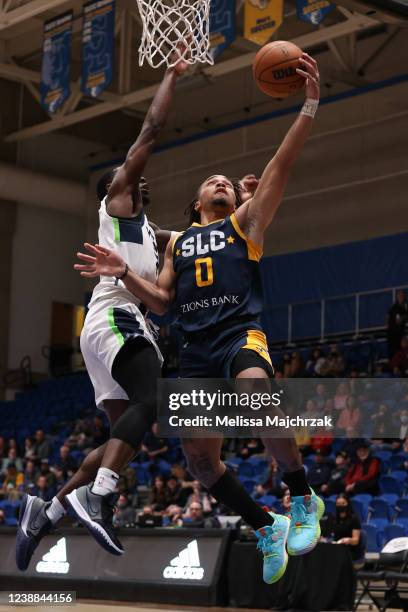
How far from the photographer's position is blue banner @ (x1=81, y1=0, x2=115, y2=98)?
19.4 meters

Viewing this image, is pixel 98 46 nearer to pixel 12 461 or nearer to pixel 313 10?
pixel 313 10

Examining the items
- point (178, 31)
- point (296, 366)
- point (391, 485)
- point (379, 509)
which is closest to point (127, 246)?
point (178, 31)

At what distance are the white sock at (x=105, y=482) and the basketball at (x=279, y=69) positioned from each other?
254cm

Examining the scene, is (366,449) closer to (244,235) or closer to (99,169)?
(244,235)

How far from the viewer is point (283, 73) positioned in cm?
659

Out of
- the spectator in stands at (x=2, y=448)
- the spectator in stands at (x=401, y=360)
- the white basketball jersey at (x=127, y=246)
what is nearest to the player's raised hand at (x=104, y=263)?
the white basketball jersey at (x=127, y=246)

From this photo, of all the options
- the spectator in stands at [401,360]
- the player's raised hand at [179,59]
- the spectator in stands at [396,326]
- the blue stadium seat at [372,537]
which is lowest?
the blue stadium seat at [372,537]

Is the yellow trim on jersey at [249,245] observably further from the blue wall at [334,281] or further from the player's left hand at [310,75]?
the blue wall at [334,281]

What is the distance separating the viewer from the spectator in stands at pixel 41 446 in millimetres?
22109

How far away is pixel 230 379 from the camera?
20.6ft

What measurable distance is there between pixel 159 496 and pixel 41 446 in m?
5.71

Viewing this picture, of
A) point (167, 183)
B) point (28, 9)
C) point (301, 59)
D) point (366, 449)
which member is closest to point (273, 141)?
point (167, 183)

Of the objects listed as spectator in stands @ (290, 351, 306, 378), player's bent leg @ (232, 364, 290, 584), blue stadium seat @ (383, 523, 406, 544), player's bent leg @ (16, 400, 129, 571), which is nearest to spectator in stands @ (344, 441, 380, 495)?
blue stadium seat @ (383, 523, 406, 544)

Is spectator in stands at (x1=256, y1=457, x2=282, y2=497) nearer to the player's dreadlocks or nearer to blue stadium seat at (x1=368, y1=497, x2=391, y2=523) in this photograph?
blue stadium seat at (x1=368, y1=497, x2=391, y2=523)
